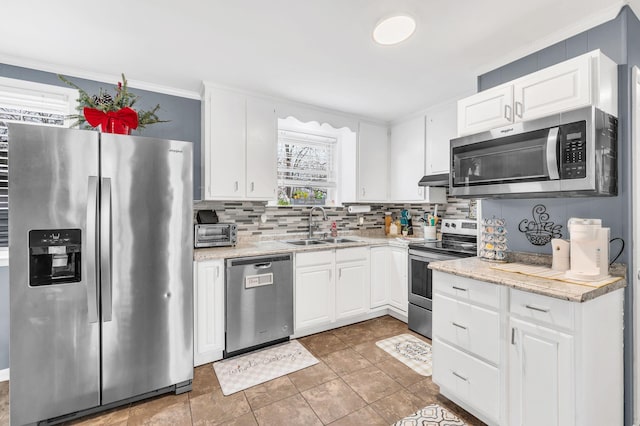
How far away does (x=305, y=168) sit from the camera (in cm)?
383

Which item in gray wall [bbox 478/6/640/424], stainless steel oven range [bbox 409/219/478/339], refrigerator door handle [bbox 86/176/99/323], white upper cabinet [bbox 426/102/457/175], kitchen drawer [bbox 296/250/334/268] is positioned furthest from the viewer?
white upper cabinet [bbox 426/102/457/175]

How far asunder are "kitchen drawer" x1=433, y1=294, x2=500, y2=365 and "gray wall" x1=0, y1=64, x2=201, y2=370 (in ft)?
8.00

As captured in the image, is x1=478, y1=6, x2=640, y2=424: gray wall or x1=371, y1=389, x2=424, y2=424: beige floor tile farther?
x1=371, y1=389, x2=424, y2=424: beige floor tile

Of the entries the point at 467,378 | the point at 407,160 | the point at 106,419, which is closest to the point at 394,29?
the point at 407,160

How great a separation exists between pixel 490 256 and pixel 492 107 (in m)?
1.05

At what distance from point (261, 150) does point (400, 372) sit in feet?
7.84

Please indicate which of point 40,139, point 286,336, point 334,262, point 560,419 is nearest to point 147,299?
point 40,139

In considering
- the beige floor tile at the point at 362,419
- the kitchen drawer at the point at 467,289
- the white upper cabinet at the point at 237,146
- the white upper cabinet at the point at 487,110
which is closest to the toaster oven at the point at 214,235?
the white upper cabinet at the point at 237,146

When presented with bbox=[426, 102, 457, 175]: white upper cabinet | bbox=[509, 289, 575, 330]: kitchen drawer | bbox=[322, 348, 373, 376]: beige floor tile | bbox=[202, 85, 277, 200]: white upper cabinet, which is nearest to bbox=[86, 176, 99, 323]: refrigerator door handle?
bbox=[202, 85, 277, 200]: white upper cabinet

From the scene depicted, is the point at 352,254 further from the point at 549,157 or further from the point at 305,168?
the point at 549,157

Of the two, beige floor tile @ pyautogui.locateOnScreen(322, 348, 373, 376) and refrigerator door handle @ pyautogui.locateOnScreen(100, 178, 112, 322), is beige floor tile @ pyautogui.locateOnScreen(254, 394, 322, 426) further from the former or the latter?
refrigerator door handle @ pyautogui.locateOnScreen(100, 178, 112, 322)

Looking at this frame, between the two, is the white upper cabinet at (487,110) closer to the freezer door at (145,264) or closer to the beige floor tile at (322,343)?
the freezer door at (145,264)

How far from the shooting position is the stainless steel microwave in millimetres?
1552

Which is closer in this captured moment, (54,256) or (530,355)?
(530,355)
